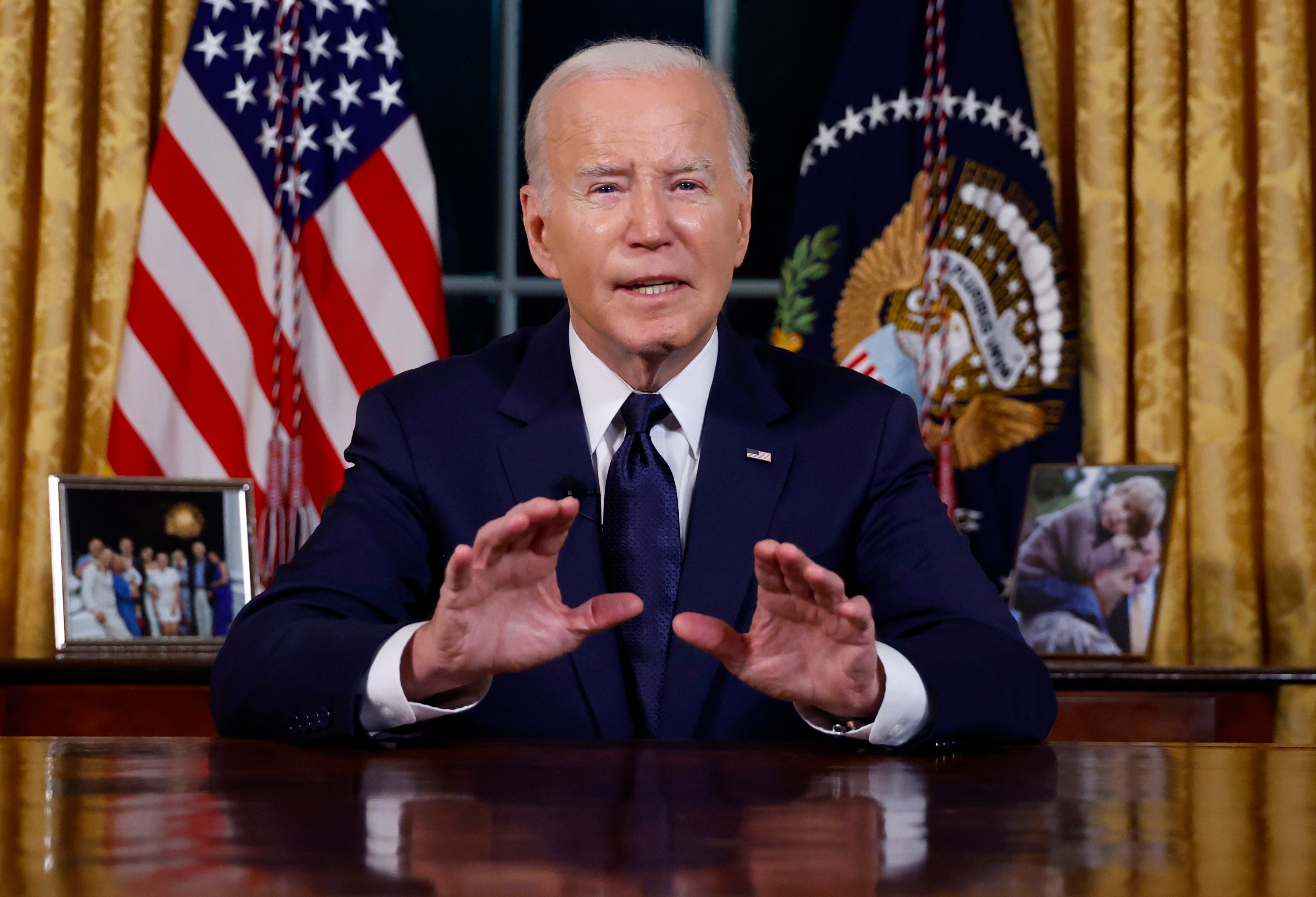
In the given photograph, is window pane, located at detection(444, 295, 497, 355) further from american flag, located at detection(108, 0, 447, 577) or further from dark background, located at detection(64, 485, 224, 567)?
dark background, located at detection(64, 485, 224, 567)

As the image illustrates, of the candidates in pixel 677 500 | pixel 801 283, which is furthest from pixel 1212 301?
pixel 677 500

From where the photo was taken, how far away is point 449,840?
663 mm

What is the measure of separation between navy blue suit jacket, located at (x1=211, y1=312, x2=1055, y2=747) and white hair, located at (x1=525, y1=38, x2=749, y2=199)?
235 millimetres

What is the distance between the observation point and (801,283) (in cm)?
267

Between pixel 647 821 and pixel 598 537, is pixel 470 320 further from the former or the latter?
pixel 647 821

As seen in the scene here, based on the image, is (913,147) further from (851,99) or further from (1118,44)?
(1118,44)

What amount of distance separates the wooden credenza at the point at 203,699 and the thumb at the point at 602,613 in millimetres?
1274

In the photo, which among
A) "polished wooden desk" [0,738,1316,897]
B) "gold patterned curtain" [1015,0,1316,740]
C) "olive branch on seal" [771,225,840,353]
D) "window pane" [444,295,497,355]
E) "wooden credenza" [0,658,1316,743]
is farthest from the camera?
"window pane" [444,295,497,355]

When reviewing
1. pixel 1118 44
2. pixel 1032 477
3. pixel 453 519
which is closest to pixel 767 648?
pixel 453 519

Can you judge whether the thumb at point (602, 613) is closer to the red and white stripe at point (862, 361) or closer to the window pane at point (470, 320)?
the red and white stripe at point (862, 361)

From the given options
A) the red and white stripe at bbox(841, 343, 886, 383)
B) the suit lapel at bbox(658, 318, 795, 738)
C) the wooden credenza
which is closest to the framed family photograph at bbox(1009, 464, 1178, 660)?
the wooden credenza

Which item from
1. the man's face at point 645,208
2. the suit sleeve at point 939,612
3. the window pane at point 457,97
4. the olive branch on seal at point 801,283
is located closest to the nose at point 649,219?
the man's face at point 645,208

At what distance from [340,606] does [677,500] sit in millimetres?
420

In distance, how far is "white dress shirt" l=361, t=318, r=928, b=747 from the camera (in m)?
1.14
